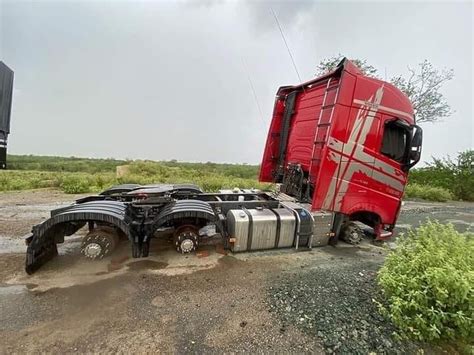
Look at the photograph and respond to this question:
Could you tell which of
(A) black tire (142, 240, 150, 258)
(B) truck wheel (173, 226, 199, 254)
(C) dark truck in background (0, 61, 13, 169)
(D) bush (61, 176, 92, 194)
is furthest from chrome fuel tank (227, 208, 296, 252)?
(D) bush (61, 176, 92, 194)

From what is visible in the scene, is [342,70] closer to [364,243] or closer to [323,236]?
[323,236]

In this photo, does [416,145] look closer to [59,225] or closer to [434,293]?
[434,293]

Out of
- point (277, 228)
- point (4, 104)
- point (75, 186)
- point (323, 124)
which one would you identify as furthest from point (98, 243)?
point (75, 186)

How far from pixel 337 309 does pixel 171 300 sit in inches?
73.7

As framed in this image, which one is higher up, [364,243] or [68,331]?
[364,243]

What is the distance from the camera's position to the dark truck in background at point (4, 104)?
2404mm

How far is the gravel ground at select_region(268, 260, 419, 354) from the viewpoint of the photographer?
201 cm

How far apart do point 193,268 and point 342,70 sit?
409 centimetres

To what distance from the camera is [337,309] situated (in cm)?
249

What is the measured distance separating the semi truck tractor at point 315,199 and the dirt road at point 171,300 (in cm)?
31

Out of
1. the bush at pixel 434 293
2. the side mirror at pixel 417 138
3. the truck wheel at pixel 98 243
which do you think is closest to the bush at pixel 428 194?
the side mirror at pixel 417 138

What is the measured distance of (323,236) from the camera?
4312mm

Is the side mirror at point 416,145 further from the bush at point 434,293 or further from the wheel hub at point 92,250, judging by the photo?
the wheel hub at point 92,250

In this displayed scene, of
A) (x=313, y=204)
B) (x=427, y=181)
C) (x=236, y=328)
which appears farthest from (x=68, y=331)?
(x=427, y=181)
